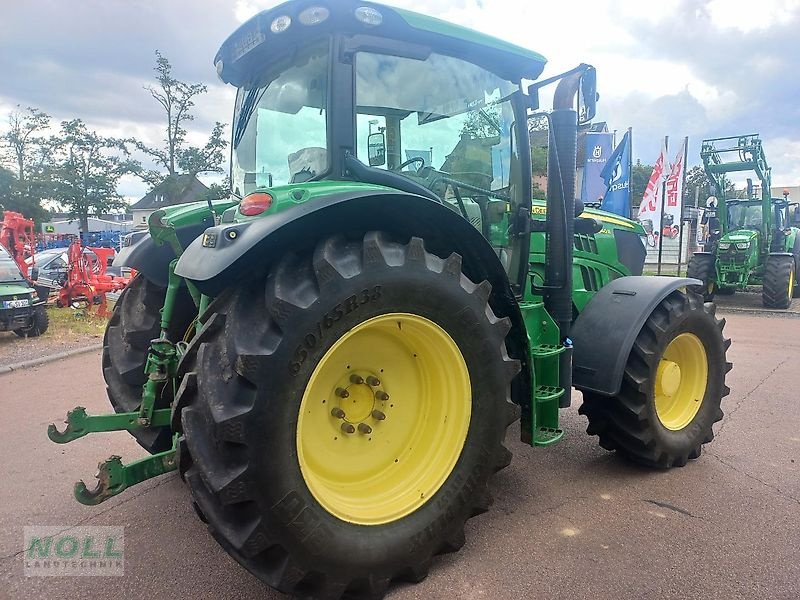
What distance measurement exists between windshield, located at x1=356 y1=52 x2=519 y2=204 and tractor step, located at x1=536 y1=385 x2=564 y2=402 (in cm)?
113

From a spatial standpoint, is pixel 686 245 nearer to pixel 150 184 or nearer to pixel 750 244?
pixel 750 244

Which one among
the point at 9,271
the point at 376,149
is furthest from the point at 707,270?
the point at 9,271

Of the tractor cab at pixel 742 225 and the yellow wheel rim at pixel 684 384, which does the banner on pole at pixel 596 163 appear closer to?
the tractor cab at pixel 742 225

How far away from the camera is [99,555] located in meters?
2.86

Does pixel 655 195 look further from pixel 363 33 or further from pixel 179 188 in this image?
pixel 179 188

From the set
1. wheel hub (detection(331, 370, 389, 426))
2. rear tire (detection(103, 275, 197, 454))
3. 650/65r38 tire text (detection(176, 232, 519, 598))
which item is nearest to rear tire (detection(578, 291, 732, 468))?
650/65r38 tire text (detection(176, 232, 519, 598))

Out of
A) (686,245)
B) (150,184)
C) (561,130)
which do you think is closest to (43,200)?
(150,184)

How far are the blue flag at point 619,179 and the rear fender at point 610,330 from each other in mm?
8153

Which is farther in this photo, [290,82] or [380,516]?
[290,82]

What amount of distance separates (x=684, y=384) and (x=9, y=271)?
996 centimetres

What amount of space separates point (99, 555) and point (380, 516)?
146 centimetres

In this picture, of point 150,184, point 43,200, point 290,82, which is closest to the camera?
point 290,82

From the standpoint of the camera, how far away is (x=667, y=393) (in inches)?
150

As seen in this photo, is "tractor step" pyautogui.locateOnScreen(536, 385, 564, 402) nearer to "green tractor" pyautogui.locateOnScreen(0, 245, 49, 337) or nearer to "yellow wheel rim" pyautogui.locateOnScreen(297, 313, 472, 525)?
"yellow wheel rim" pyautogui.locateOnScreen(297, 313, 472, 525)
